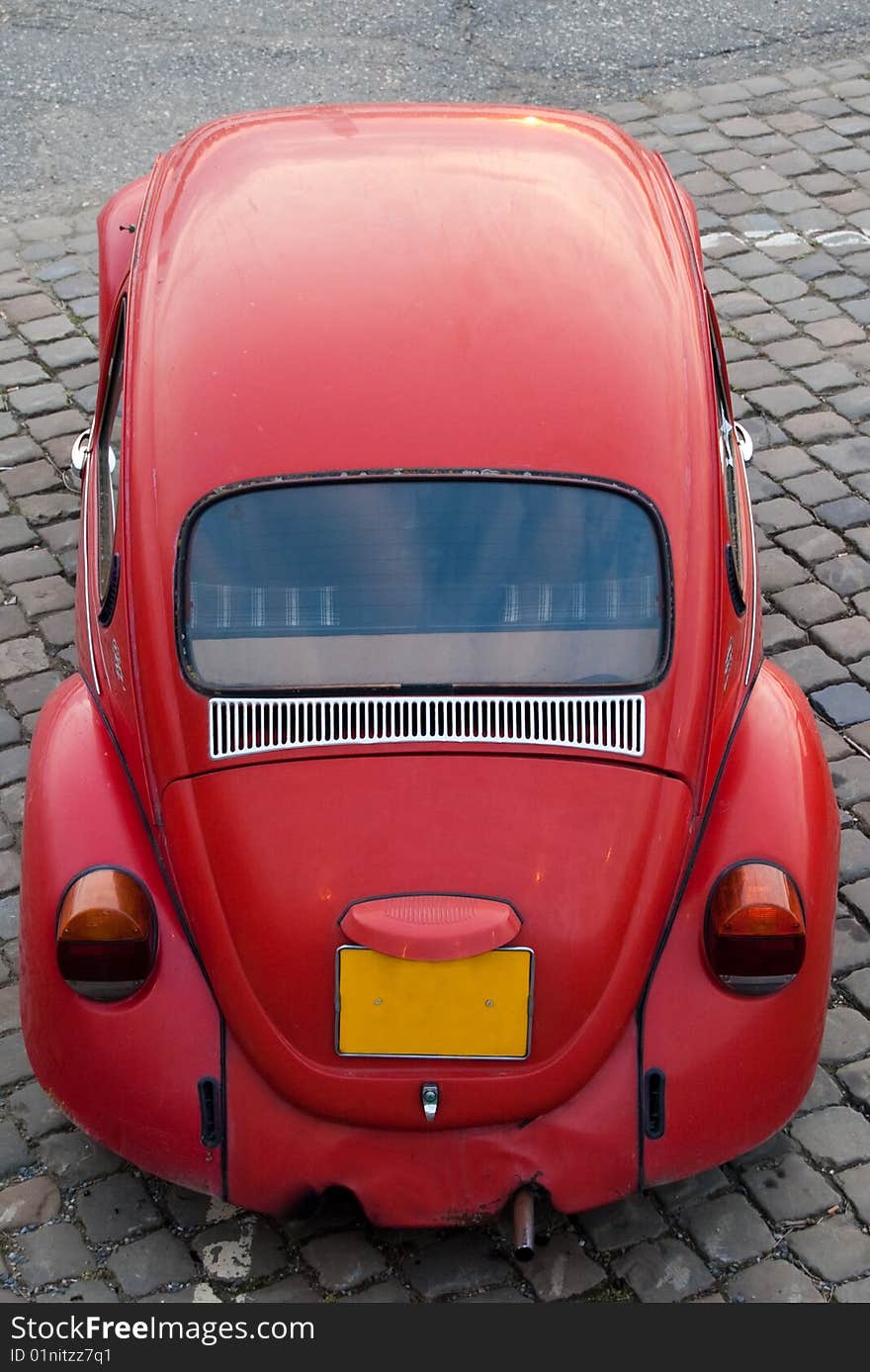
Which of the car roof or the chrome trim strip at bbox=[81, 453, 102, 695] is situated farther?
the chrome trim strip at bbox=[81, 453, 102, 695]

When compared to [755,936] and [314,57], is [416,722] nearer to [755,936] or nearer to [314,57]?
[755,936]

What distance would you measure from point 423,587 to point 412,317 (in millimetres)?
711

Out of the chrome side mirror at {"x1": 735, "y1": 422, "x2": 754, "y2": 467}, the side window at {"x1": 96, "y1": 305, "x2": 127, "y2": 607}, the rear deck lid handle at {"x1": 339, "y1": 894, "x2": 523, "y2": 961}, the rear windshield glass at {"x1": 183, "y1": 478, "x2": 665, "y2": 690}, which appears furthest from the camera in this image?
the chrome side mirror at {"x1": 735, "y1": 422, "x2": 754, "y2": 467}

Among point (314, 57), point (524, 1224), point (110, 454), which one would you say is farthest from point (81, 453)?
point (314, 57)

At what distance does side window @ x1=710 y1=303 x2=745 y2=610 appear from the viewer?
163 inches

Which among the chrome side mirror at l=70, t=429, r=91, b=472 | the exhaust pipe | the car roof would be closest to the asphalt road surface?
the chrome side mirror at l=70, t=429, r=91, b=472

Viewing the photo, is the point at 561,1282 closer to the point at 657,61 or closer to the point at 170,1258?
the point at 170,1258

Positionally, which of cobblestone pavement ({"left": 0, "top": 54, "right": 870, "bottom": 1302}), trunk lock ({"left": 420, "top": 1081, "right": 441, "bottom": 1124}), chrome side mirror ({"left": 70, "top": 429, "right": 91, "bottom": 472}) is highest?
chrome side mirror ({"left": 70, "top": 429, "right": 91, "bottom": 472})

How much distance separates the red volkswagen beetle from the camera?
137 inches

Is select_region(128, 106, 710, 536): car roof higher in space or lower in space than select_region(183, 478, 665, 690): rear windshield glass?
higher

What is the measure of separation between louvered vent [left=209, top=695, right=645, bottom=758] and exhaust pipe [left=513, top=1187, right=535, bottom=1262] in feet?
3.21

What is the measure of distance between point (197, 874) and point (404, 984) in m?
0.53

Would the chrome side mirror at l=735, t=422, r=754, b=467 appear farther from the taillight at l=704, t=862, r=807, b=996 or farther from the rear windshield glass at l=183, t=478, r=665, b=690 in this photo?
the taillight at l=704, t=862, r=807, b=996

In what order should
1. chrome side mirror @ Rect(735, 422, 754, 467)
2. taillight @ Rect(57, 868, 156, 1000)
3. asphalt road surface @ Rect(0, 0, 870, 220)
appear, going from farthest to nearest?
1. asphalt road surface @ Rect(0, 0, 870, 220)
2. chrome side mirror @ Rect(735, 422, 754, 467)
3. taillight @ Rect(57, 868, 156, 1000)
